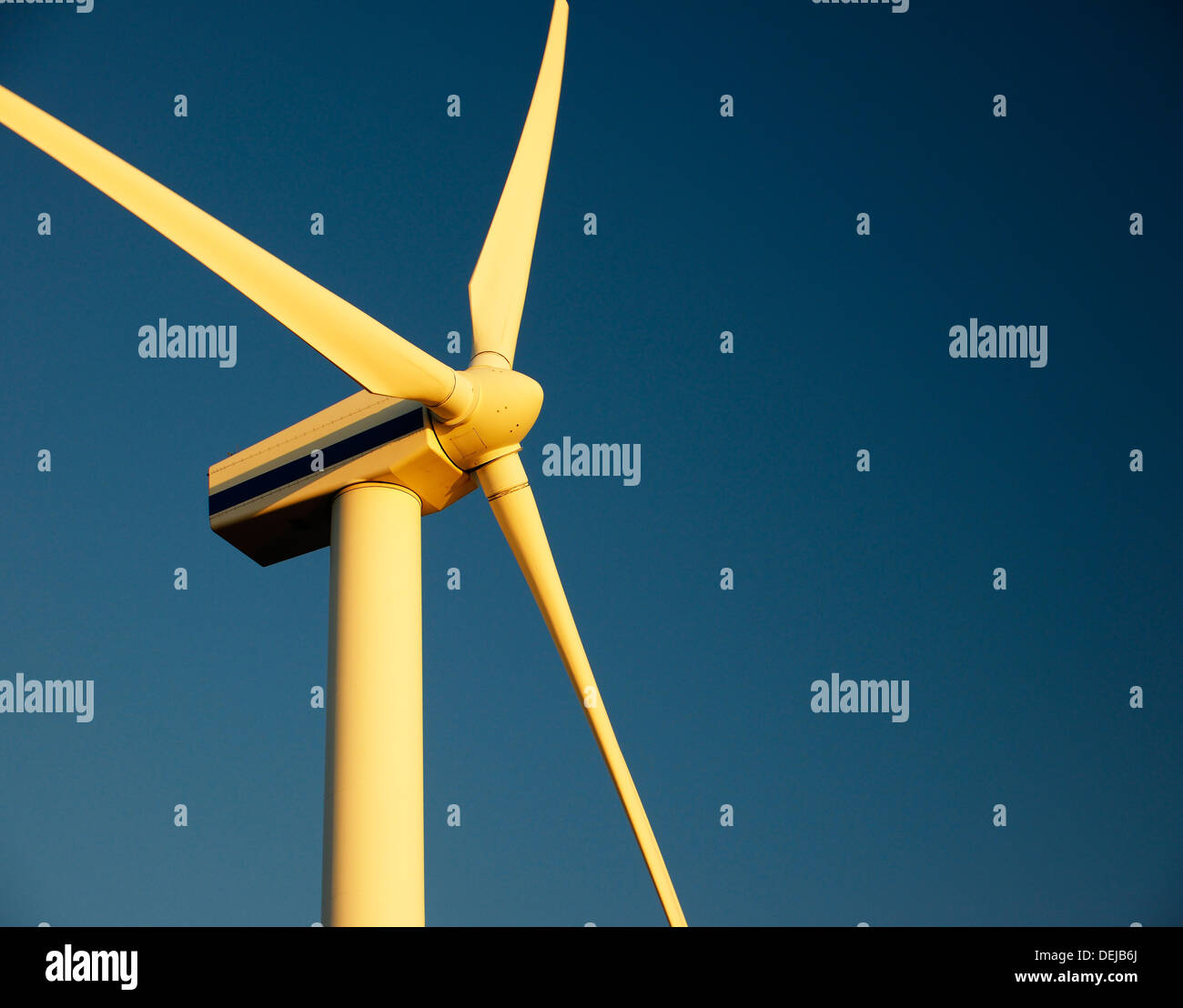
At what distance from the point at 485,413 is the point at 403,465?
1.13 m

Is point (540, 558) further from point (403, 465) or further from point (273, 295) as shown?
point (273, 295)

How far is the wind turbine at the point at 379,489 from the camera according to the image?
40.9ft

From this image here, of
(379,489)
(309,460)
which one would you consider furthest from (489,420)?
(309,460)

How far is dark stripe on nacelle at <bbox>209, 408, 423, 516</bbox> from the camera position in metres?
14.1

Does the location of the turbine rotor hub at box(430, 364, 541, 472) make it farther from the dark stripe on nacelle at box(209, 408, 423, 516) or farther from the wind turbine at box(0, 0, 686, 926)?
the dark stripe on nacelle at box(209, 408, 423, 516)

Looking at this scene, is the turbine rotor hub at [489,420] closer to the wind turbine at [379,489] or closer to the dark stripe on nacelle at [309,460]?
the wind turbine at [379,489]

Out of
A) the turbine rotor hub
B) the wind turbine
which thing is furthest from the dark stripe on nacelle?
the turbine rotor hub

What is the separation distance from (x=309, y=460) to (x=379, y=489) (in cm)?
115

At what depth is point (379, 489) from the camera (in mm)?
14242

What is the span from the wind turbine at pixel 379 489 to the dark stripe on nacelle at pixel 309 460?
2 centimetres

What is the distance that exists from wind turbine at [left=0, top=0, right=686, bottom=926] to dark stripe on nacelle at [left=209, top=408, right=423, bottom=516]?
0.02 metres
